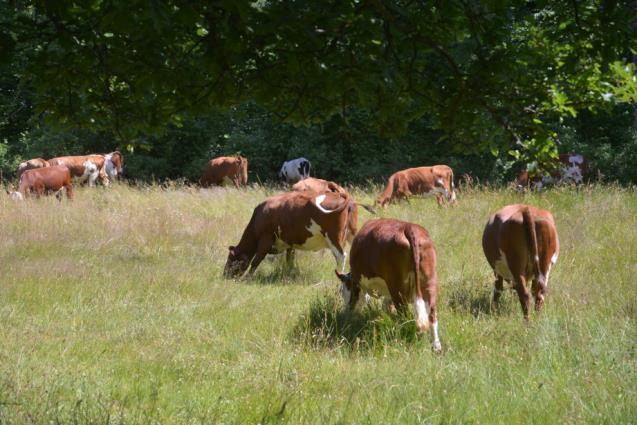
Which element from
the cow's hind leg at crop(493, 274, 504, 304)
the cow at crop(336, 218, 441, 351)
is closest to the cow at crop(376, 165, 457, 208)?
the cow's hind leg at crop(493, 274, 504, 304)

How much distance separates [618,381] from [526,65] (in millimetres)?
2601

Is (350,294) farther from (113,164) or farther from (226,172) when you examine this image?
(113,164)

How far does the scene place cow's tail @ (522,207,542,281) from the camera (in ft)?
25.6

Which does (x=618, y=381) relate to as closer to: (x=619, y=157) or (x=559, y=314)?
(x=559, y=314)

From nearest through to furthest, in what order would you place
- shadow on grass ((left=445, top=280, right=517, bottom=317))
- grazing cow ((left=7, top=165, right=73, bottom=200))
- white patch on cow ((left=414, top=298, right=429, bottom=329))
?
white patch on cow ((left=414, top=298, right=429, bottom=329)), shadow on grass ((left=445, top=280, right=517, bottom=317)), grazing cow ((left=7, top=165, right=73, bottom=200))

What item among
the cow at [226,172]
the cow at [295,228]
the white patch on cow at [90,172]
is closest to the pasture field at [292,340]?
the cow at [295,228]

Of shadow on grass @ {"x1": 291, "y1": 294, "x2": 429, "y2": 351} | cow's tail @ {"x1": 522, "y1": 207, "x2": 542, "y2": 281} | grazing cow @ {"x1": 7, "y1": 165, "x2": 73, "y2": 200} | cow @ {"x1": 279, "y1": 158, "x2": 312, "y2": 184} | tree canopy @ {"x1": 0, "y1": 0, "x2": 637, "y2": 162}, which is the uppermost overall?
tree canopy @ {"x1": 0, "y1": 0, "x2": 637, "y2": 162}

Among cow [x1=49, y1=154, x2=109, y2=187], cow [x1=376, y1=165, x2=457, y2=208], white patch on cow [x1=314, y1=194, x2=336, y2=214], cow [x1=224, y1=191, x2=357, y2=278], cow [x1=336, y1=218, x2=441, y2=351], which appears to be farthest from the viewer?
cow [x1=49, y1=154, x2=109, y2=187]

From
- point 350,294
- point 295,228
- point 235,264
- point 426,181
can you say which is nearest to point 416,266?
point 350,294

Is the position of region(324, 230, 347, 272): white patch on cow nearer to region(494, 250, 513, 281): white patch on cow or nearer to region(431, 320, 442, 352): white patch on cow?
region(494, 250, 513, 281): white patch on cow

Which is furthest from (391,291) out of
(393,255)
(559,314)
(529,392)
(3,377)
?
(3,377)

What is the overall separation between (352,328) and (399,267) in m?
0.84

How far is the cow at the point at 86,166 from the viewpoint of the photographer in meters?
24.3

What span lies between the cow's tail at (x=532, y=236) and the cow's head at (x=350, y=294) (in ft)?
6.13
